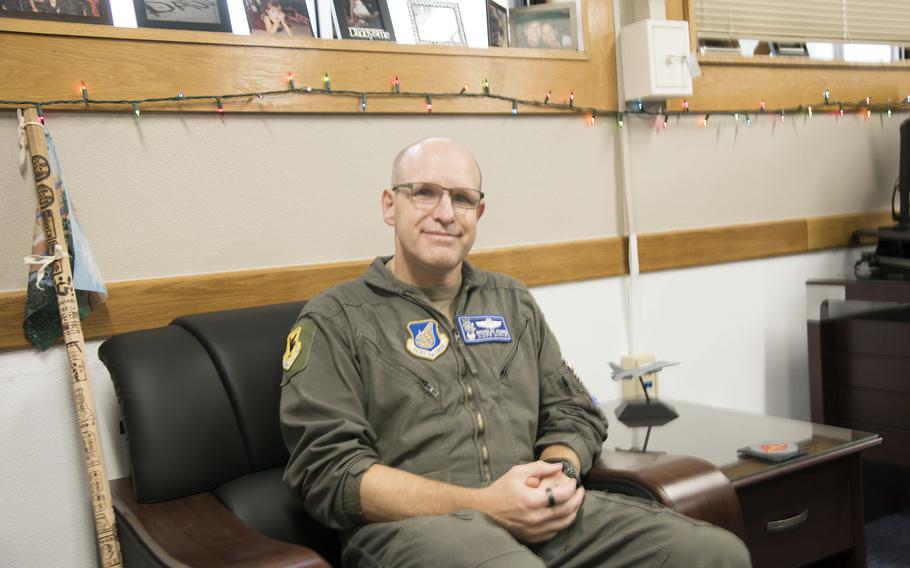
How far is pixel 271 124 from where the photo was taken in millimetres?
2109

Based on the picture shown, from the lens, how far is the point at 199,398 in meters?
1.70

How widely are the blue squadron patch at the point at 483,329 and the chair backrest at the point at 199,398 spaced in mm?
391

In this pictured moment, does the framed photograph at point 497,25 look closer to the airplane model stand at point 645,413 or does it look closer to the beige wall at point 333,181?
the beige wall at point 333,181

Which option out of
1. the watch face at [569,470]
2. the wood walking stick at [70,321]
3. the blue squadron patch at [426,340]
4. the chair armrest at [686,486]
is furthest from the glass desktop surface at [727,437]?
the wood walking stick at [70,321]

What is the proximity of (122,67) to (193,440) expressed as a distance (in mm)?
861

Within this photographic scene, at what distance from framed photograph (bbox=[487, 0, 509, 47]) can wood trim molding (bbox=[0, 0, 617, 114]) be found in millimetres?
93

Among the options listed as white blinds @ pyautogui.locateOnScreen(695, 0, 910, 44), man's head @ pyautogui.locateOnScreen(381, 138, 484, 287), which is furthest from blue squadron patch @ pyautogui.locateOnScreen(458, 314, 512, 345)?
white blinds @ pyautogui.locateOnScreen(695, 0, 910, 44)

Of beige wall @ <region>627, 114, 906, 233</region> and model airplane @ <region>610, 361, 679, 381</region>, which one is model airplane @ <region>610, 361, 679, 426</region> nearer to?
model airplane @ <region>610, 361, 679, 381</region>

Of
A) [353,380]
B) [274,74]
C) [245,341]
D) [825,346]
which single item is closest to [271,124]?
[274,74]

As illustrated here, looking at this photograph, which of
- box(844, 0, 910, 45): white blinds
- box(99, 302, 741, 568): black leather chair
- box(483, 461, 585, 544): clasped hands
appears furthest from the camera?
box(844, 0, 910, 45): white blinds

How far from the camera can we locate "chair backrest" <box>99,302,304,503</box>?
5.38 feet

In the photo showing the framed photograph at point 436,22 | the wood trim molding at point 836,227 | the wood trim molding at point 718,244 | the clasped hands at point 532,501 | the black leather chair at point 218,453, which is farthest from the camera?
the wood trim molding at point 836,227

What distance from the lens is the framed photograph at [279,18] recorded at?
213 centimetres

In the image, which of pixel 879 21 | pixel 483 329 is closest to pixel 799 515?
pixel 483 329
